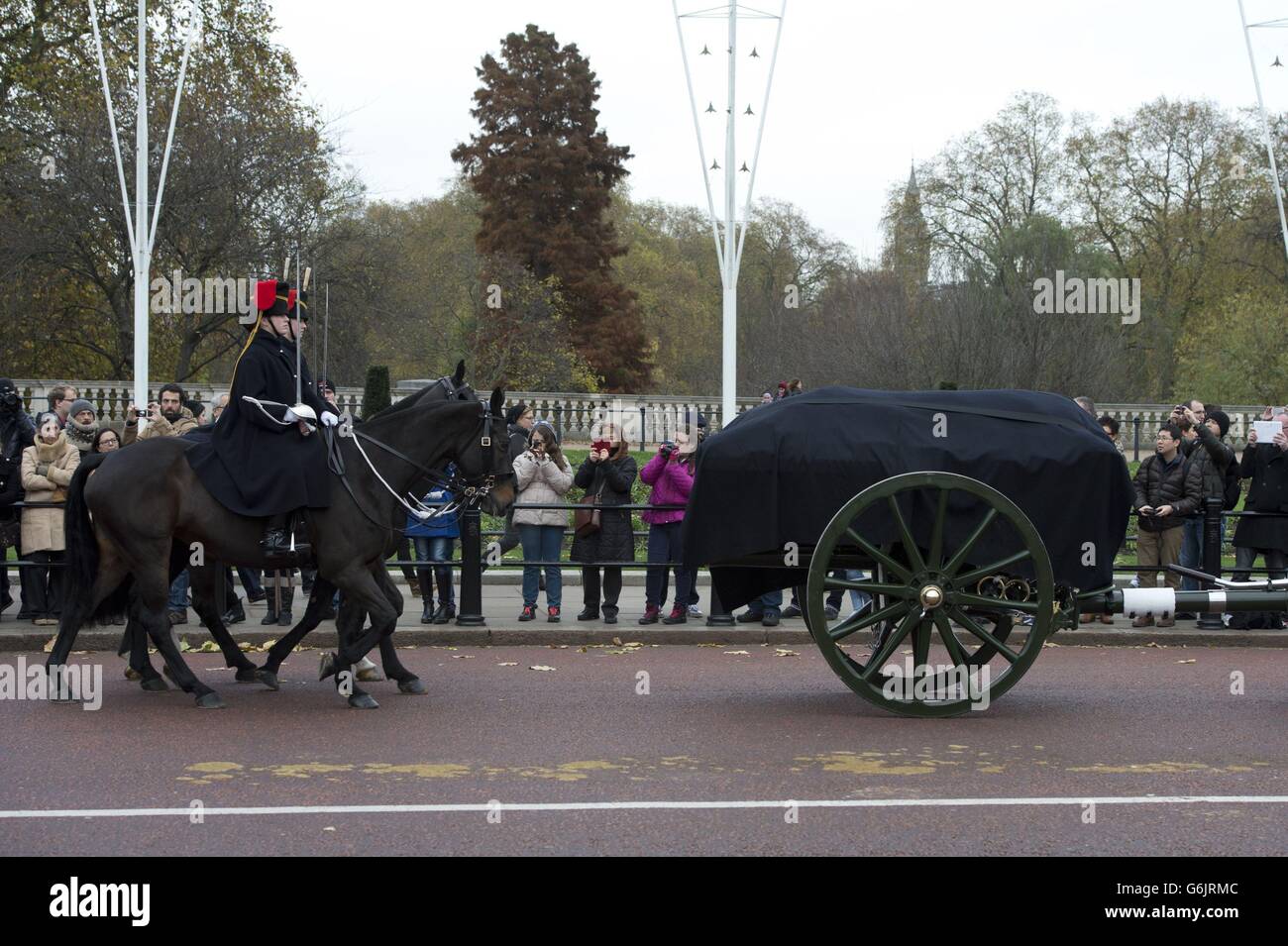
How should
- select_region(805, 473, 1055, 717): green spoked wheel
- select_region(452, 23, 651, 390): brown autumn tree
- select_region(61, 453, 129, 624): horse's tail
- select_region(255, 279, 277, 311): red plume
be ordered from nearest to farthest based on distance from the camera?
select_region(805, 473, 1055, 717): green spoked wheel < select_region(255, 279, 277, 311): red plume < select_region(61, 453, 129, 624): horse's tail < select_region(452, 23, 651, 390): brown autumn tree

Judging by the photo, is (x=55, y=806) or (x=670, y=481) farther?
(x=670, y=481)

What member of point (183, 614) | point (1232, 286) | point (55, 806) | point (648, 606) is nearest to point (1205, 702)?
point (648, 606)

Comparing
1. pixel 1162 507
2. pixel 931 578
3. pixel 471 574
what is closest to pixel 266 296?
pixel 471 574

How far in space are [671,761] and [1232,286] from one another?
56.1 meters

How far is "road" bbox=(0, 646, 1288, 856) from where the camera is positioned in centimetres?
676

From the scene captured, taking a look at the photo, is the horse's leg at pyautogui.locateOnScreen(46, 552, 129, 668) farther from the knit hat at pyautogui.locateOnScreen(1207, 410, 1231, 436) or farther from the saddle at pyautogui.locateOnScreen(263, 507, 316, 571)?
the knit hat at pyautogui.locateOnScreen(1207, 410, 1231, 436)

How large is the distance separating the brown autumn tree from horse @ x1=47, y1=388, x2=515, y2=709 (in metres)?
48.4

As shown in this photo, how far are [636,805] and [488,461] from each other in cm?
391

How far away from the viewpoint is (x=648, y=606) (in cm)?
1458

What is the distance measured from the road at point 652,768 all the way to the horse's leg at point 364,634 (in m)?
0.18

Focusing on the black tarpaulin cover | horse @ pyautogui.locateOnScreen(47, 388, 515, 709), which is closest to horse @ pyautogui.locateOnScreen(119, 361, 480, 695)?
horse @ pyautogui.locateOnScreen(47, 388, 515, 709)

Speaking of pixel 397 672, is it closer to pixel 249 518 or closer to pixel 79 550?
pixel 249 518

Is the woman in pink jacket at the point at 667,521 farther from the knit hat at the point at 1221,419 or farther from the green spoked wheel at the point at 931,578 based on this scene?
the knit hat at the point at 1221,419

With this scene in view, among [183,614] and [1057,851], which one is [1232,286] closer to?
[183,614]
